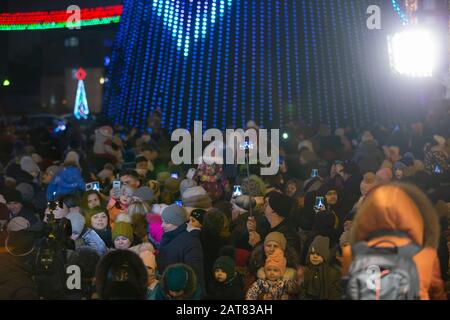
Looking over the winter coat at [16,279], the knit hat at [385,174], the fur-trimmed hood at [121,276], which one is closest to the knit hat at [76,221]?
the winter coat at [16,279]

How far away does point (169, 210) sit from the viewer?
7535mm

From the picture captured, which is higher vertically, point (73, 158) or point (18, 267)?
point (73, 158)

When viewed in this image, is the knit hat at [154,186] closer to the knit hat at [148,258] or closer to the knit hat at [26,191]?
the knit hat at [26,191]

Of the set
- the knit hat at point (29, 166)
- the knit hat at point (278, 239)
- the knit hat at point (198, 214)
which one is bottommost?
the knit hat at point (278, 239)

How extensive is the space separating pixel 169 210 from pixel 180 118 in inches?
568

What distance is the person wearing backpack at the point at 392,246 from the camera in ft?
13.5

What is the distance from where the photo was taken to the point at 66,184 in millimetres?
9891

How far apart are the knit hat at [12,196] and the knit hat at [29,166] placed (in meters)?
2.41

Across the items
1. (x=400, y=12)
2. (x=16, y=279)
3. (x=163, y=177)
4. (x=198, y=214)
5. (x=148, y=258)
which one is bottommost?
(x=16, y=279)

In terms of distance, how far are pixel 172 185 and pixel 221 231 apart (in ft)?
8.13

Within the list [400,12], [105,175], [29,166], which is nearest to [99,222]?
[105,175]

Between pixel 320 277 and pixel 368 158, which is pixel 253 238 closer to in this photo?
pixel 320 277

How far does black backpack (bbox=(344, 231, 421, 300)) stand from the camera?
13.5ft
